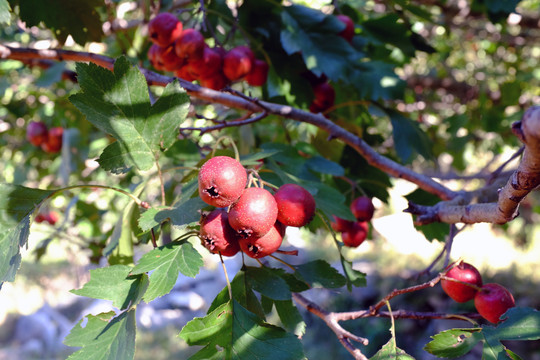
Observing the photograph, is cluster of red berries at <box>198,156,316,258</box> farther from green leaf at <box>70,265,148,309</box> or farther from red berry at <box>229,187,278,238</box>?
green leaf at <box>70,265,148,309</box>

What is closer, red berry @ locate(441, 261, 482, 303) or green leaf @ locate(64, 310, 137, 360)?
green leaf @ locate(64, 310, 137, 360)

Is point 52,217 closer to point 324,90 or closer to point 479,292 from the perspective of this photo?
point 324,90

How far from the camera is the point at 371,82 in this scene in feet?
4.82

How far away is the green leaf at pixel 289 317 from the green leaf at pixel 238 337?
181mm

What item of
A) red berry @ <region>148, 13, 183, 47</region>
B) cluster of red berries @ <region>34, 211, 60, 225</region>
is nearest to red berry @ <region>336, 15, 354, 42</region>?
red berry @ <region>148, 13, 183, 47</region>

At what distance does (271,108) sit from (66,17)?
30.6 inches

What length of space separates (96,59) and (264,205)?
0.81m

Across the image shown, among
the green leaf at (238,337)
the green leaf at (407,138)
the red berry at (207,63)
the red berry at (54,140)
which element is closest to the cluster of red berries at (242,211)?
the green leaf at (238,337)

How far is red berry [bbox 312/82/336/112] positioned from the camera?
153cm

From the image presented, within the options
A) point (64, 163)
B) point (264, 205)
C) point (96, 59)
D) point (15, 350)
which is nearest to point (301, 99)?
point (96, 59)

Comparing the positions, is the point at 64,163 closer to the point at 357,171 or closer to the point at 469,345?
the point at 357,171

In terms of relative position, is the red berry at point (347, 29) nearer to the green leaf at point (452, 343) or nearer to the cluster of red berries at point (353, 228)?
the cluster of red berries at point (353, 228)

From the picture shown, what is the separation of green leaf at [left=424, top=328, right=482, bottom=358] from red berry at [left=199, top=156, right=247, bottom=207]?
1.59ft

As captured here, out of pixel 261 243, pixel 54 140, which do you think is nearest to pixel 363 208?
pixel 261 243
